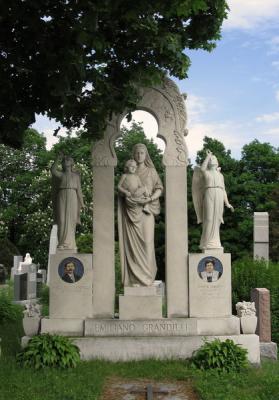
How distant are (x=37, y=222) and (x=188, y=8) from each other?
1224 inches

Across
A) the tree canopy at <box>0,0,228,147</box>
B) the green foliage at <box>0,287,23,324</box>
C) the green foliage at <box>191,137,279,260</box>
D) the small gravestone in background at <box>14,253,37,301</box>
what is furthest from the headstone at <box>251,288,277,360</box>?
the green foliage at <box>191,137,279,260</box>

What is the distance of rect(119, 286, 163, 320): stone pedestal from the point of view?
9.83 meters

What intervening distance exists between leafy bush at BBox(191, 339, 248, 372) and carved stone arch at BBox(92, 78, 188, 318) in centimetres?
116

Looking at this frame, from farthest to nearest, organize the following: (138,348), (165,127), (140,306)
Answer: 1. (165,127)
2. (140,306)
3. (138,348)

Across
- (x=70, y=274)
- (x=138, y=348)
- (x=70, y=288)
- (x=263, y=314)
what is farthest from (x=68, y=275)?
(x=263, y=314)

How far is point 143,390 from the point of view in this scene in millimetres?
7570

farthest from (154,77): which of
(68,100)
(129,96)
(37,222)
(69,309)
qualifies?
(37,222)

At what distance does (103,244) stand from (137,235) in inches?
25.2

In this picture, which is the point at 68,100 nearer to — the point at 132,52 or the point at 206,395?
the point at 132,52

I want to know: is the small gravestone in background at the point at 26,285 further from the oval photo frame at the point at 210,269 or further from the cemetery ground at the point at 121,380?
the oval photo frame at the point at 210,269

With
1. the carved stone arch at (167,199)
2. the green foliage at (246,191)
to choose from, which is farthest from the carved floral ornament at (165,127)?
the green foliage at (246,191)

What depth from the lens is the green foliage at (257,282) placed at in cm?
1256

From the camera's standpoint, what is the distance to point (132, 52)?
859 cm

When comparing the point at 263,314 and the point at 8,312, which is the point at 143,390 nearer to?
the point at 263,314
